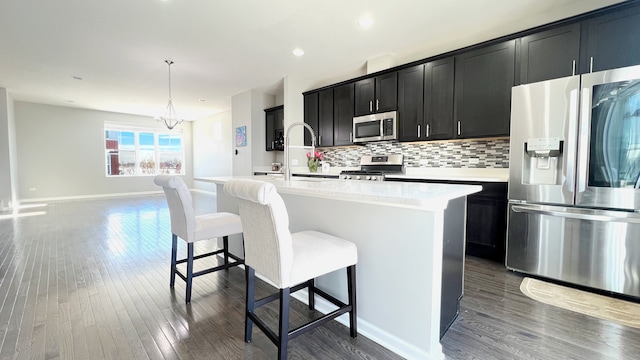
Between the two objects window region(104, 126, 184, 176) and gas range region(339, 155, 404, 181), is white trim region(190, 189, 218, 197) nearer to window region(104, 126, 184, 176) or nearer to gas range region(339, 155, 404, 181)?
window region(104, 126, 184, 176)

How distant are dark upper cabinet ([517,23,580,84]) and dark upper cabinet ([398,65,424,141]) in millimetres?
1099

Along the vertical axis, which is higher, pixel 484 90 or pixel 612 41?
pixel 612 41

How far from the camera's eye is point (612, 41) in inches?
93.0

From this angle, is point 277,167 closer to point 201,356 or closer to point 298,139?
point 298,139

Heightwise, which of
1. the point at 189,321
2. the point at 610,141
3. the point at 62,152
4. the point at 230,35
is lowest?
the point at 189,321

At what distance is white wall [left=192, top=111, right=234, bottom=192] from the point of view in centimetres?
841

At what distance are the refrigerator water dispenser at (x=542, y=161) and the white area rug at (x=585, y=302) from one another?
875mm

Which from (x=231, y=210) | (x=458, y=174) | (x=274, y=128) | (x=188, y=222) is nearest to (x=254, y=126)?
(x=274, y=128)

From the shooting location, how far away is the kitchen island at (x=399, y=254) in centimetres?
141

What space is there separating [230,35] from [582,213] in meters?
3.94

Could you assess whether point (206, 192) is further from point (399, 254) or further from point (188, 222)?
point (399, 254)

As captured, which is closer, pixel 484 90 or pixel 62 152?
pixel 484 90

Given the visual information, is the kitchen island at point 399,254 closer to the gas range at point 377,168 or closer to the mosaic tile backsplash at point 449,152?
the mosaic tile backsplash at point 449,152

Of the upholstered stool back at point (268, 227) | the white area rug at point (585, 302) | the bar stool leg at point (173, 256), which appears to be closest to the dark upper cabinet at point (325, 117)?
the bar stool leg at point (173, 256)
